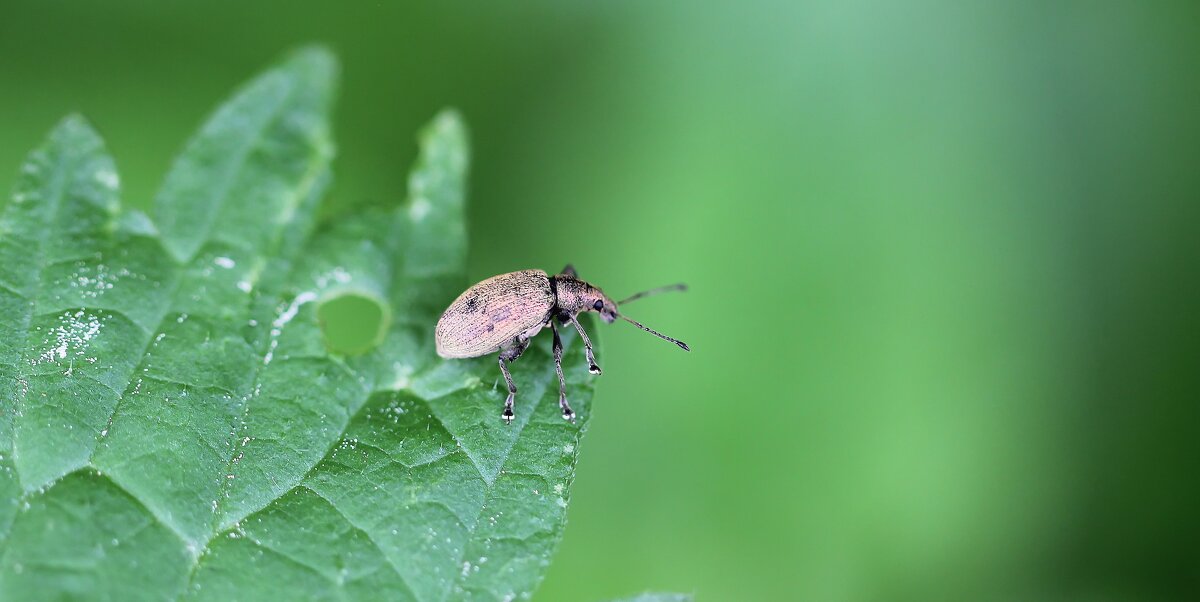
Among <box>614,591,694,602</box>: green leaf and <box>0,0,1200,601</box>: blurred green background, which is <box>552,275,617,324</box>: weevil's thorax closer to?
<box>0,0,1200,601</box>: blurred green background

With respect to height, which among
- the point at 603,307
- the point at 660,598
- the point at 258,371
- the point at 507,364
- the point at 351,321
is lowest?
the point at 660,598

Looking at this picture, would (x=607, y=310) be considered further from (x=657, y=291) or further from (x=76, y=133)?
(x=76, y=133)

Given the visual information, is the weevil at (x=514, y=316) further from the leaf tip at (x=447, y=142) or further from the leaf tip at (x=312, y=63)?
the leaf tip at (x=312, y=63)

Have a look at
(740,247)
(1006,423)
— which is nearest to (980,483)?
(1006,423)

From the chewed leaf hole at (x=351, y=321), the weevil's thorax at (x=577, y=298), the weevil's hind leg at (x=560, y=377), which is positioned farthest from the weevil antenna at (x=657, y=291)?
the chewed leaf hole at (x=351, y=321)

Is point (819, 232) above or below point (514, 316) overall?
above

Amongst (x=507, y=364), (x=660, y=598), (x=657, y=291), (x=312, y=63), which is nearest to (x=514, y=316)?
(x=507, y=364)

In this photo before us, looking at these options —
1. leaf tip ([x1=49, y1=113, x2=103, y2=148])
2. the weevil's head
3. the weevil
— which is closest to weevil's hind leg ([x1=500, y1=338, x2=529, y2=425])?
the weevil
